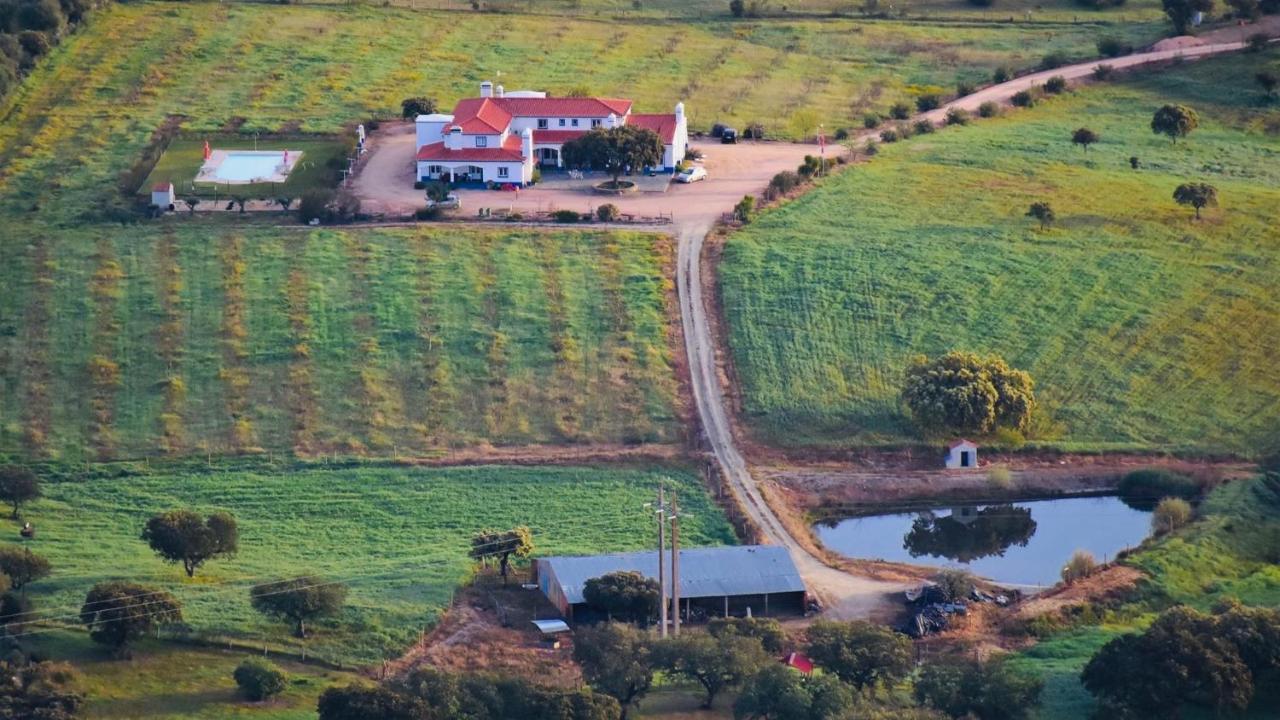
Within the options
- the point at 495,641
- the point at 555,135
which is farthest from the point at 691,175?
the point at 495,641

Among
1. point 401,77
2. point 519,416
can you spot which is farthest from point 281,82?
point 519,416

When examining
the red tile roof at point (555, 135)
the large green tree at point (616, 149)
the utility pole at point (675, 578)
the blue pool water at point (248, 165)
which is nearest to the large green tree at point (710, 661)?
the utility pole at point (675, 578)

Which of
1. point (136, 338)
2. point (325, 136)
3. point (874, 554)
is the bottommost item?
point (874, 554)

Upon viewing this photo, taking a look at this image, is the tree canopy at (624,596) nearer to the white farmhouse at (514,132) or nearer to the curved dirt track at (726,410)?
the curved dirt track at (726,410)

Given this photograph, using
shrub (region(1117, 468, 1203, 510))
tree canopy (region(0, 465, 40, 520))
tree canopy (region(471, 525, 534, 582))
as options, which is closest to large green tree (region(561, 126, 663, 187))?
shrub (region(1117, 468, 1203, 510))

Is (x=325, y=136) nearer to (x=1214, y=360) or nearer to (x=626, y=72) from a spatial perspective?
(x=626, y=72)

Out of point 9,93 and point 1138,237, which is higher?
point 9,93

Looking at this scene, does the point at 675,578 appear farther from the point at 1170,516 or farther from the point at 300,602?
the point at 1170,516
